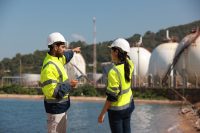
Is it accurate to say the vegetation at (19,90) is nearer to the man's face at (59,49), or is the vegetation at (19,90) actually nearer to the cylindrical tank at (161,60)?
the cylindrical tank at (161,60)

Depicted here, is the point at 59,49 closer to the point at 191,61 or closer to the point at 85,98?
the point at 191,61

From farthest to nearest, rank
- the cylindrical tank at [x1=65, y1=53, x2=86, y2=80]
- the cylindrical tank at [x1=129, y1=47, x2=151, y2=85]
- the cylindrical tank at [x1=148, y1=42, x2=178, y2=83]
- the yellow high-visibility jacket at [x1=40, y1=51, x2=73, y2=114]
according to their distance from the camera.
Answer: the cylindrical tank at [x1=65, y1=53, x2=86, y2=80], the cylindrical tank at [x1=129, y1=47, x2=151, y2=85], the cylindrical tank at [x1=148, y1=42, x2=178, y2=83], the yellow high-visibility jacket at [x1=40, y1=51, x2=73, y2=114]

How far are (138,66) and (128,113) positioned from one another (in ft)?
179

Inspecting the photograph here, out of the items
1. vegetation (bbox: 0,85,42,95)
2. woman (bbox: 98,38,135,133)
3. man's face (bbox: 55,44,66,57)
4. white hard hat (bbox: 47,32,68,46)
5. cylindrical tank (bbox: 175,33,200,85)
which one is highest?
cylindrical tank (bbox: 175,33,200,85)

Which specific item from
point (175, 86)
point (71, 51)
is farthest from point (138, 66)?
point (71, 51)

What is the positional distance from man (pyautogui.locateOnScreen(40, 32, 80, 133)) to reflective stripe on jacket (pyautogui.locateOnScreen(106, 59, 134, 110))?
1.15 ft

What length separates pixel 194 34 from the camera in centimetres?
4166

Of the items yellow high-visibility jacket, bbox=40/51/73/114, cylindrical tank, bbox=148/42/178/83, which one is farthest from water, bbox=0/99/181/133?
cylindrical tank, bbox=148/42/178/83

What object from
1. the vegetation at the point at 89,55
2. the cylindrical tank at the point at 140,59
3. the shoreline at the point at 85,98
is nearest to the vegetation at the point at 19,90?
the shoreline at the point at 85,98

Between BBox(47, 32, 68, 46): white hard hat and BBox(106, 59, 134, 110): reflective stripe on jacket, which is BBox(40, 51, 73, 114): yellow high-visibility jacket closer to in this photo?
BBox(47, 32, 68, 46): white hard hat

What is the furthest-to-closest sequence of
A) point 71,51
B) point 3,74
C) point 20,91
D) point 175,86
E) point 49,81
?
point 3,74
point 20,91
point 175,86
point 71,51
point 49,81

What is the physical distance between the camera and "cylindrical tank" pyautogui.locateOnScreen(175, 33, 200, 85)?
40594mm

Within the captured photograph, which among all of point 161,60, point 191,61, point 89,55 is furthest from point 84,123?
point 89,55

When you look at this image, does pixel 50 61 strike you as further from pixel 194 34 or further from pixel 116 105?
pixel 194 34
